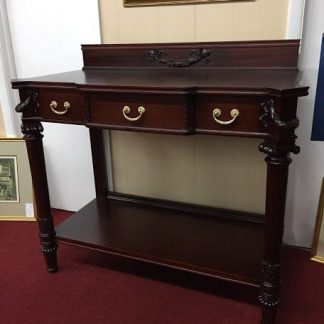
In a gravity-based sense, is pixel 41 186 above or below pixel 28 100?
below

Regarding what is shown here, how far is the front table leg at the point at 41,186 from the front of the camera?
1.42 metres

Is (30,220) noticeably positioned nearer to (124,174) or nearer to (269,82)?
(124,174)

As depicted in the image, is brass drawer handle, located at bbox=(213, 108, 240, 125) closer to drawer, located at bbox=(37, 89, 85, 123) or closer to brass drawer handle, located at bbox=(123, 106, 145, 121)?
brass drawer handle, located at bbox=(123, 106, 145, 121)

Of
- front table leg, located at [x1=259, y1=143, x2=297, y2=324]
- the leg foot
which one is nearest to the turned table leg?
front table leg, located at [x1=259, y1=143, x2=297, y2=324]

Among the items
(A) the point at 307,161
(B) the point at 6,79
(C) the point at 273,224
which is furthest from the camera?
(B) the point at 6,79

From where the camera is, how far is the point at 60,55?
1.84m

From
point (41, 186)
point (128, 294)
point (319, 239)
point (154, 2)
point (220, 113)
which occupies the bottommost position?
point (128, 294)

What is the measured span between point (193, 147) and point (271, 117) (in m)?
0.73

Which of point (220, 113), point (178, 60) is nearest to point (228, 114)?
point (220, 113)

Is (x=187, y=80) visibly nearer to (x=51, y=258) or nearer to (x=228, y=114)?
(x=228, y=114)

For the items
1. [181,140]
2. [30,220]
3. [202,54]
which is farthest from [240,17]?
[30,220]

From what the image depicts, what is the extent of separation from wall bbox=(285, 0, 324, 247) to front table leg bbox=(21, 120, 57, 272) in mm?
1039

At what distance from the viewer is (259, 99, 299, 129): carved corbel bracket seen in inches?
40.3

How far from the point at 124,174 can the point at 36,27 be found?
851mm
